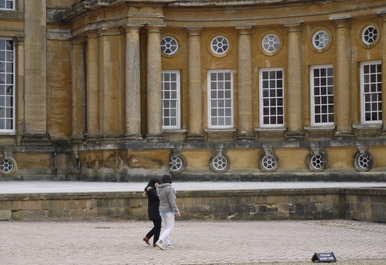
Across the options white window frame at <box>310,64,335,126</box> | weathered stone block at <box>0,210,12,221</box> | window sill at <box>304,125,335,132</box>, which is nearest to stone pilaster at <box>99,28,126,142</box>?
window sill at <box>304,125,335,132</box>

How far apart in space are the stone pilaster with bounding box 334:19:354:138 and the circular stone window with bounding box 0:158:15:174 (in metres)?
13.5

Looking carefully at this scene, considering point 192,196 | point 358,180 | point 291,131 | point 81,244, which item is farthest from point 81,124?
point 81,244

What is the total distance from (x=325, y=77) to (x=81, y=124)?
10.8m

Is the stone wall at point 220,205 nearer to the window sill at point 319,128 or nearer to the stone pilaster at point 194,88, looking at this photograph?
the window sill at point 319,128

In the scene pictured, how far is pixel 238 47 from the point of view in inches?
1592

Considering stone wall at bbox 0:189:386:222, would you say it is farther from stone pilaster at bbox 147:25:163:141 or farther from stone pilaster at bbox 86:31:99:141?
stone pilaster at bbox 86:31:99:141

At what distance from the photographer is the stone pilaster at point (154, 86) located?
39312 millimetres

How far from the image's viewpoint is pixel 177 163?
39.4m

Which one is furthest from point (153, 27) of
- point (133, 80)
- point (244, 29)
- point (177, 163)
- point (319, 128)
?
point (319, 128)

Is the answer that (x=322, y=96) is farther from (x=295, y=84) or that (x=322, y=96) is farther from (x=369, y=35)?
A: (x=369, y=35)

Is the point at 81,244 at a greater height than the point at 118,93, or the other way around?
the point at 118,93

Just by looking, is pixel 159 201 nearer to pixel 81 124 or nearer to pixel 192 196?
pixel 192 196

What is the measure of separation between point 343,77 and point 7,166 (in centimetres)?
1429

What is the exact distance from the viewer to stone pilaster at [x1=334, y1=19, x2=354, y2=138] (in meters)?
38.4
